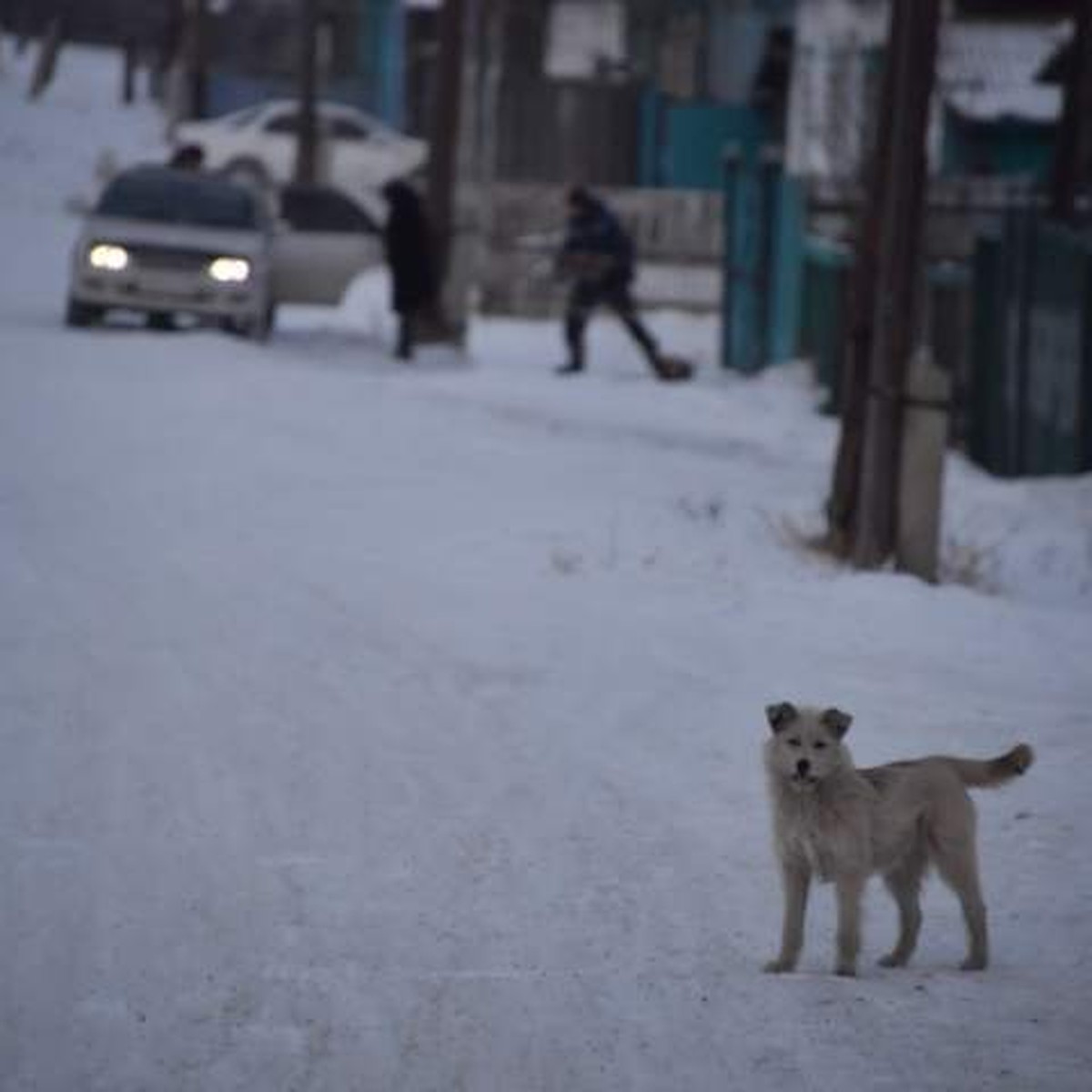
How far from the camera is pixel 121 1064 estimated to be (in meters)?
6.91

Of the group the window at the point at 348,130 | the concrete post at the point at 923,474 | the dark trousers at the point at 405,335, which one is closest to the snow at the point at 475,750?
the concrete post at the point at 923,474

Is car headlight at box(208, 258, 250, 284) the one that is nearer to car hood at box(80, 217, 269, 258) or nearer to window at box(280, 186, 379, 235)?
car hood at box(80, 217, 269, 258)

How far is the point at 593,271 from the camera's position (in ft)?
98.3

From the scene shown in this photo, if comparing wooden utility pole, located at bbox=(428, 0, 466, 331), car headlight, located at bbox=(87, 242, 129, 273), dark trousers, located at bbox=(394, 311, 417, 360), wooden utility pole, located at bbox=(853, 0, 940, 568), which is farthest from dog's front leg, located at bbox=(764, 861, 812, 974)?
wooden utility pole, located at bbox=(428, 0, 466, 331)

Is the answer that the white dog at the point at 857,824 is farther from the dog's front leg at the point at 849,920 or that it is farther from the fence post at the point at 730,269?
the fence post at the point at 730,269

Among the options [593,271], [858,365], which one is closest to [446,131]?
[593,271]

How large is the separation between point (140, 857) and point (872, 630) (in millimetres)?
6016

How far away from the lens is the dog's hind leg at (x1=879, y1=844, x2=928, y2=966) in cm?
836

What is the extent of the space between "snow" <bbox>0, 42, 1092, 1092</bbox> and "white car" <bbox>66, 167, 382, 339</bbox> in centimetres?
616

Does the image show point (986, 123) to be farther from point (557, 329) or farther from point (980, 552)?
point (980, 552)

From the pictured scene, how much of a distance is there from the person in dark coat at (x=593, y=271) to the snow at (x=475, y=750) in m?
6.60

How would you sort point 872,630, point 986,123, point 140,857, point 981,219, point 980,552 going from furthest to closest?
1. point 986,123
2. point 981,219
3. point 980,552
4. point 872,630
5. point 140,857

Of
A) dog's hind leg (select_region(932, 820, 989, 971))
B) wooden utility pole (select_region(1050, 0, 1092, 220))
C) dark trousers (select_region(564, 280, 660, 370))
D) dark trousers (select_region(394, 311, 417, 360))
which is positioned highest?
wooden utility pole (select_region(1050, 0, 1092, 220))

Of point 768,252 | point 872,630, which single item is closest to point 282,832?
point 872,630
